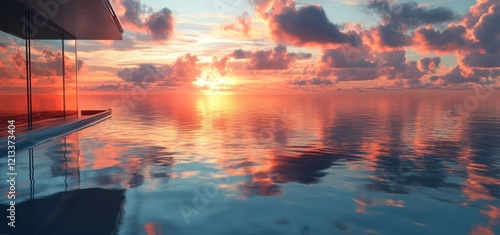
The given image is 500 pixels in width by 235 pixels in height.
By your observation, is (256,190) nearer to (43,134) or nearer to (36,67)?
(43,134)

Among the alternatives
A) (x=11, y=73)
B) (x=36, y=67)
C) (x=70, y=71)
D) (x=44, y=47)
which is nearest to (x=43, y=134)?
(x=11, y=73)

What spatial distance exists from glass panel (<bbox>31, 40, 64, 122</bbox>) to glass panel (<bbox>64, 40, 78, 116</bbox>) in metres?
0.47

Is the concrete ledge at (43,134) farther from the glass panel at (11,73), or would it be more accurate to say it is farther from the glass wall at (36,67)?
the glass panel at (11,73)

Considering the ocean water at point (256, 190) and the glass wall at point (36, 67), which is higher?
the glass wall at point (36, 67)

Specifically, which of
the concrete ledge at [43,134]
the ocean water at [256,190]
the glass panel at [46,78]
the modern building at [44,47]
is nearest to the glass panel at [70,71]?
the modern building at [44,47]

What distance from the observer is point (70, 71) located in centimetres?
2402

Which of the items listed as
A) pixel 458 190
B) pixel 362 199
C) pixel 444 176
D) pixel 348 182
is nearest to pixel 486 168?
pixel 444 176

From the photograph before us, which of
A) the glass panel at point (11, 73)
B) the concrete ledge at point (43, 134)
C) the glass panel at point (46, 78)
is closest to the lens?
the concrete ledge at point (43, 134)

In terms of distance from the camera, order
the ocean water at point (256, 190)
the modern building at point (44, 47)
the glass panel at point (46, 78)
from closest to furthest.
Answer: the ocean water at point (256, 190), the modern building at point (44, 47), the glass panel at point (46, 78)

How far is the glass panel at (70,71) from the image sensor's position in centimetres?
2231

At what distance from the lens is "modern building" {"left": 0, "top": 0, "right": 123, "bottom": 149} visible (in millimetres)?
15102

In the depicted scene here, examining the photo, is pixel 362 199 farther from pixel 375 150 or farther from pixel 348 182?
pixel 375 150

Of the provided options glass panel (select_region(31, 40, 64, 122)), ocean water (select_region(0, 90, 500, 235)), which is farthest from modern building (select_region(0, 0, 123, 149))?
ocean water (select_region(0, 90, 500, 235))

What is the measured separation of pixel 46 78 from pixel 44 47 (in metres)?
2.32
